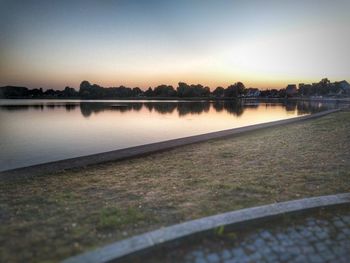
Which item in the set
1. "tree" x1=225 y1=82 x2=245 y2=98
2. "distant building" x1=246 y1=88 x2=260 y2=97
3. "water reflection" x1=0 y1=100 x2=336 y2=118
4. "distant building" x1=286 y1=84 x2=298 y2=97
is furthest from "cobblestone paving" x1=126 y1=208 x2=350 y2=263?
"distant building" x1=246 y1=88 x2=260 y2=97

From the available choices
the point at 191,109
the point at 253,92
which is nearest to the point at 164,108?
the point at 191,109

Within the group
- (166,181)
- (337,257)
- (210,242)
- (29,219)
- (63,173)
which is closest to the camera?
(337,257)

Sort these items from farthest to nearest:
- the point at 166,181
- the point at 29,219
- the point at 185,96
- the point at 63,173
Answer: the point at 185,96 < the point at 63,173 < the point at 166,181 < the point at 29,219

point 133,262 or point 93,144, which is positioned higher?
point 133,262

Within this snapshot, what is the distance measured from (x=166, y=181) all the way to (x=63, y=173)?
3.33m

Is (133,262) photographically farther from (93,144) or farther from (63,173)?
(93,144)

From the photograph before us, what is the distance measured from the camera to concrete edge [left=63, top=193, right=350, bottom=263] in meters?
2.95

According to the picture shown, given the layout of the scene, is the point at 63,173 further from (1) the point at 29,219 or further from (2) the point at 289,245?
(2) the point at 289,245

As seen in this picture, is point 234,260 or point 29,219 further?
point 29,219

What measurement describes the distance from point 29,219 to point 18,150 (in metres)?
12.2

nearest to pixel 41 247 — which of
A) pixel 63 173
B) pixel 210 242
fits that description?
pixel 210 242

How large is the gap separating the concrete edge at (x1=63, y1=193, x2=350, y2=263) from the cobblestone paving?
115mm

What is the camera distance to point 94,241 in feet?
11.1

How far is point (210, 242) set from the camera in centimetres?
332
